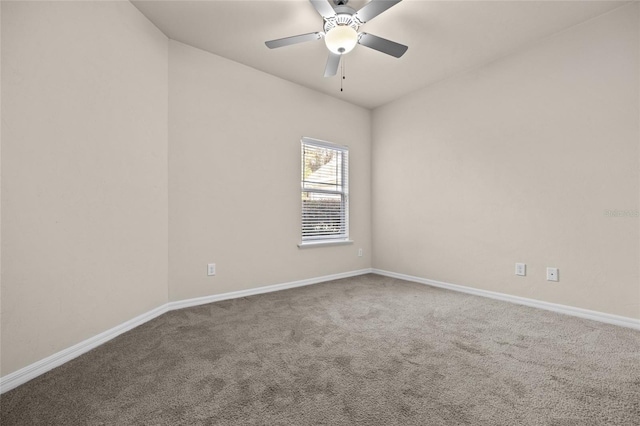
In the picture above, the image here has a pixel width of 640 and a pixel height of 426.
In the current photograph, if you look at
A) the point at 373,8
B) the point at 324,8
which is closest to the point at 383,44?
the point at 373,8

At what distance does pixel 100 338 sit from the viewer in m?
1.89

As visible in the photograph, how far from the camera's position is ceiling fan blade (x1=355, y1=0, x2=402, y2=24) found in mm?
1832

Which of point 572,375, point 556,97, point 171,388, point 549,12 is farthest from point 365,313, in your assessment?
point 549,12

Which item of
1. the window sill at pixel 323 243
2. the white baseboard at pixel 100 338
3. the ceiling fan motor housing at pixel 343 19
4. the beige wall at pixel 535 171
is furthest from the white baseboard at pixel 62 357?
the beige wall at pixel 535 171

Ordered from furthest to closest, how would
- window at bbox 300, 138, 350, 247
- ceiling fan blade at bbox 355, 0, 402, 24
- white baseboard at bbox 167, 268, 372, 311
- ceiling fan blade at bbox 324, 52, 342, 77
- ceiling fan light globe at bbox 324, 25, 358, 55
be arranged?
window at bbox 300, 138, 350, 247 < white baseboard at bbox 167, 268, 372, 311 < ceiling fan blade at bbox 324, 52, 342, 77 < ceiling fan light globe at bbox 324, 25, 358, 55 < ceiling fan blade at bbox 355, 0, 402, 24

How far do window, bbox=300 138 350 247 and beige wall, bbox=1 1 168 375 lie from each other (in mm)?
1678

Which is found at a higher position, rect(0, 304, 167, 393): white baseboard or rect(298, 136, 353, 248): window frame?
rect(298, 136, 353, 248): window frame

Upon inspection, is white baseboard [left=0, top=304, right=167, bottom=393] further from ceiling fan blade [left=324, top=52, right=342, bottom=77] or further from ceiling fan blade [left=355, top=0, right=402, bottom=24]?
ceiling fan blade [left=355, top=0, right=402, bottom=24]

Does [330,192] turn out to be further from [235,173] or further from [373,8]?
[373,8]

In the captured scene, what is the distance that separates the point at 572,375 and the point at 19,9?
11.9 feet

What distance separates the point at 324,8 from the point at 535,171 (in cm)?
244

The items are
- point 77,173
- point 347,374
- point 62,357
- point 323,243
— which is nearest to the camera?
point 347,374

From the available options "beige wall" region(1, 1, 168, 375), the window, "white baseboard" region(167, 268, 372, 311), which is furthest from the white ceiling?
"white baseboard" region(167, 268, 372, 311)

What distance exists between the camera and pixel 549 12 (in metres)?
2.26
